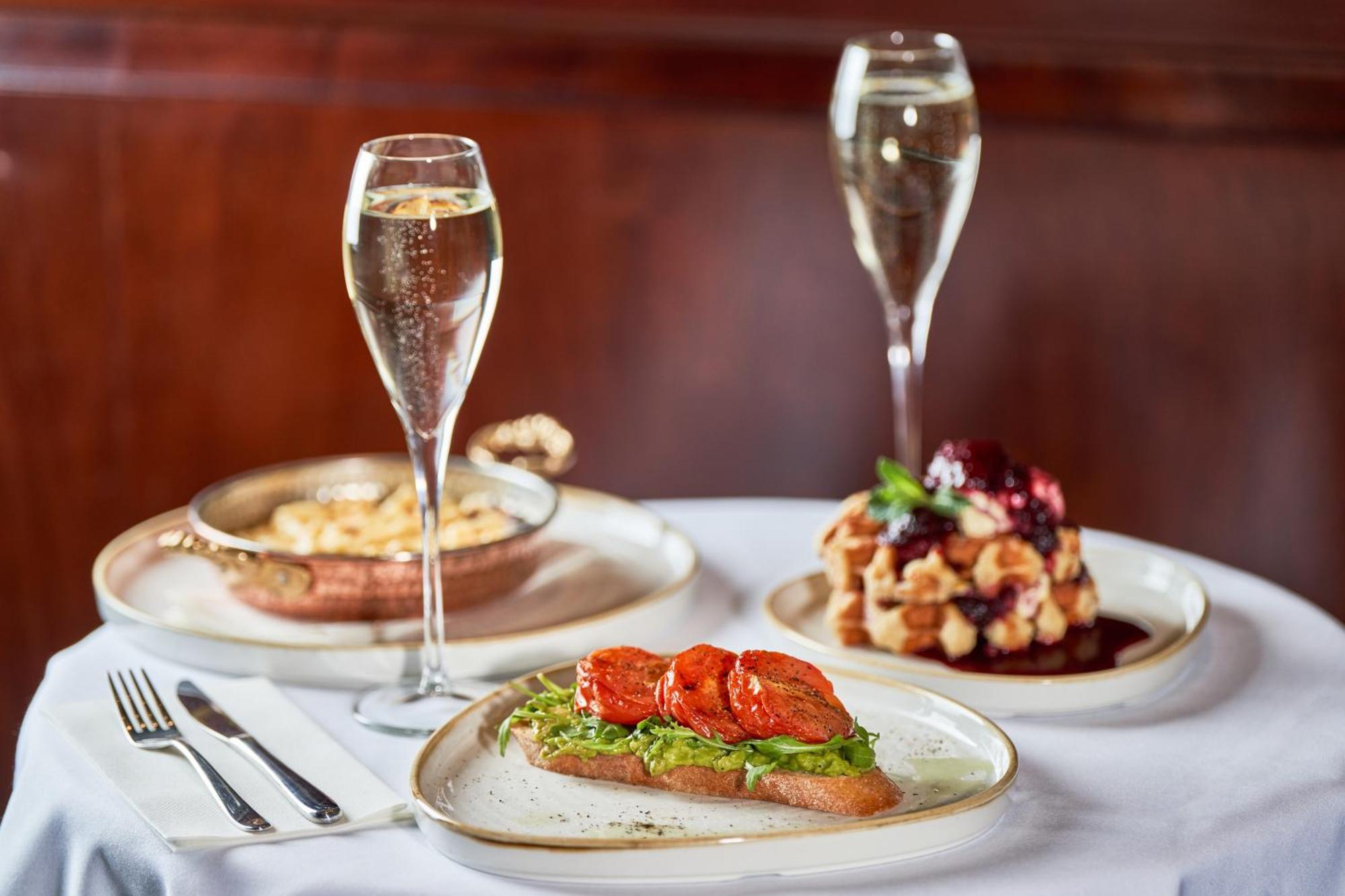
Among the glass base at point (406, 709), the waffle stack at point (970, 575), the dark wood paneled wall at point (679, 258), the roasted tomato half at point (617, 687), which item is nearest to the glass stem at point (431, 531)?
the glass base at point (406, 709)

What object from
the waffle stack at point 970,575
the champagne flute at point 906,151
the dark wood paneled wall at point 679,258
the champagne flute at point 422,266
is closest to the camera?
the champagne flute at point 422,266

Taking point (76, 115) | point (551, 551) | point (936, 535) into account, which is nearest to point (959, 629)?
point (936, 535)

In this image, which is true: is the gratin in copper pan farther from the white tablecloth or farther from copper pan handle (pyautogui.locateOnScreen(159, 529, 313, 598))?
the white tablecloth

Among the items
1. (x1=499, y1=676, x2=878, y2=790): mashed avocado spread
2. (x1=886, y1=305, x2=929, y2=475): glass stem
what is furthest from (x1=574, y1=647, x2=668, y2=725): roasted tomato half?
(x1=886, y1=305, x2=929, y2=475): glass stem

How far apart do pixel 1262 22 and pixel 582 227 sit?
1.25 metres

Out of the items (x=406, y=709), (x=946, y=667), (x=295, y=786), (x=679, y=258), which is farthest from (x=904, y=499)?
(x=679, y=258)

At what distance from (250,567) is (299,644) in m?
0.14

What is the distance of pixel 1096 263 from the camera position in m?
2.79

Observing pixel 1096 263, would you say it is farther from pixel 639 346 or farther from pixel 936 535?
pixel 936 535

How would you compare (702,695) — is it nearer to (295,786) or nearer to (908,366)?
(295,786)

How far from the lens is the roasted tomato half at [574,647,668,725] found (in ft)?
3.33

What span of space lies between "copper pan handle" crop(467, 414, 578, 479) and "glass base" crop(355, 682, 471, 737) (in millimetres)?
1808

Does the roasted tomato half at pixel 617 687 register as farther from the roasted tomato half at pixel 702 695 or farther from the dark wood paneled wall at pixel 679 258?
the dark wood paneled wall at pixel 679 258

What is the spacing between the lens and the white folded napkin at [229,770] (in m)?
0.99
